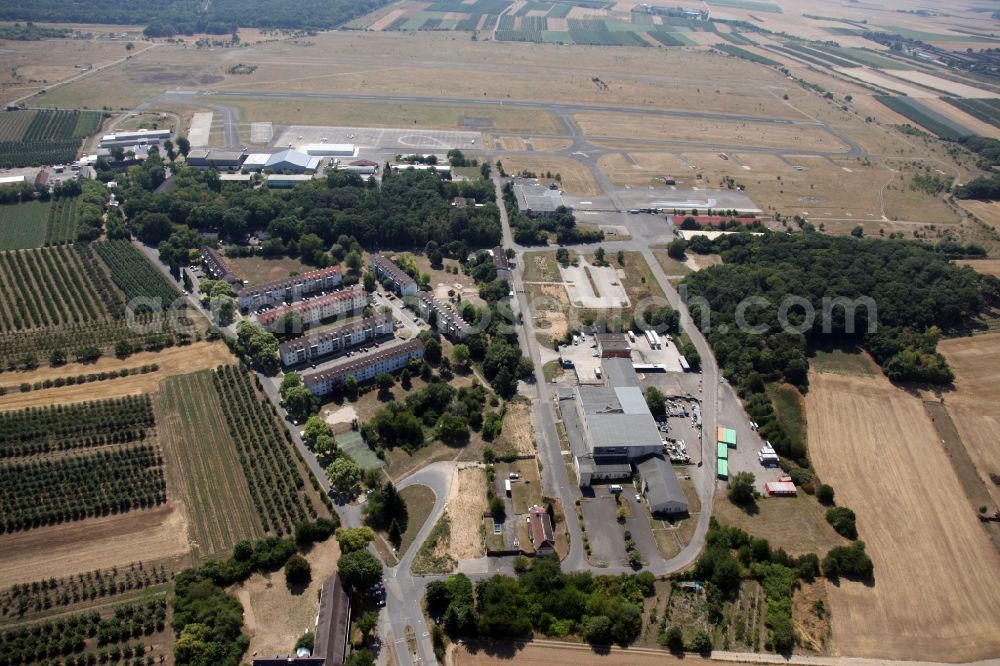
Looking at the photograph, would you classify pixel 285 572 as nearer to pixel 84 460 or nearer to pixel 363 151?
pixel 84 460

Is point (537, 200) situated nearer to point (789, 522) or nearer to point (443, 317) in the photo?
point (443, 317)

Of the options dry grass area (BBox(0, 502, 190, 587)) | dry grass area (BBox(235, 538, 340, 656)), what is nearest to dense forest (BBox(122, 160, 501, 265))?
dry grass area (BBox(0, 502, 190, 587))

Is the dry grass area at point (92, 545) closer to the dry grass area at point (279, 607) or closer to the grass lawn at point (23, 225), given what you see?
the dry grass area at point (279, 607)

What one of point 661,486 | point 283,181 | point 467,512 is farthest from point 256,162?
point 661,486

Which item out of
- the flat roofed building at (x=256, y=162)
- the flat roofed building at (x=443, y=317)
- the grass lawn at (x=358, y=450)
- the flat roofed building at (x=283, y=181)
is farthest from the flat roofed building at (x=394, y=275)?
the flat roofed building at (x=256, y=162)

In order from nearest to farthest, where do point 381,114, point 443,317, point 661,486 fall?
1. point 661,486
2. point 443,317
3. point 381,114
